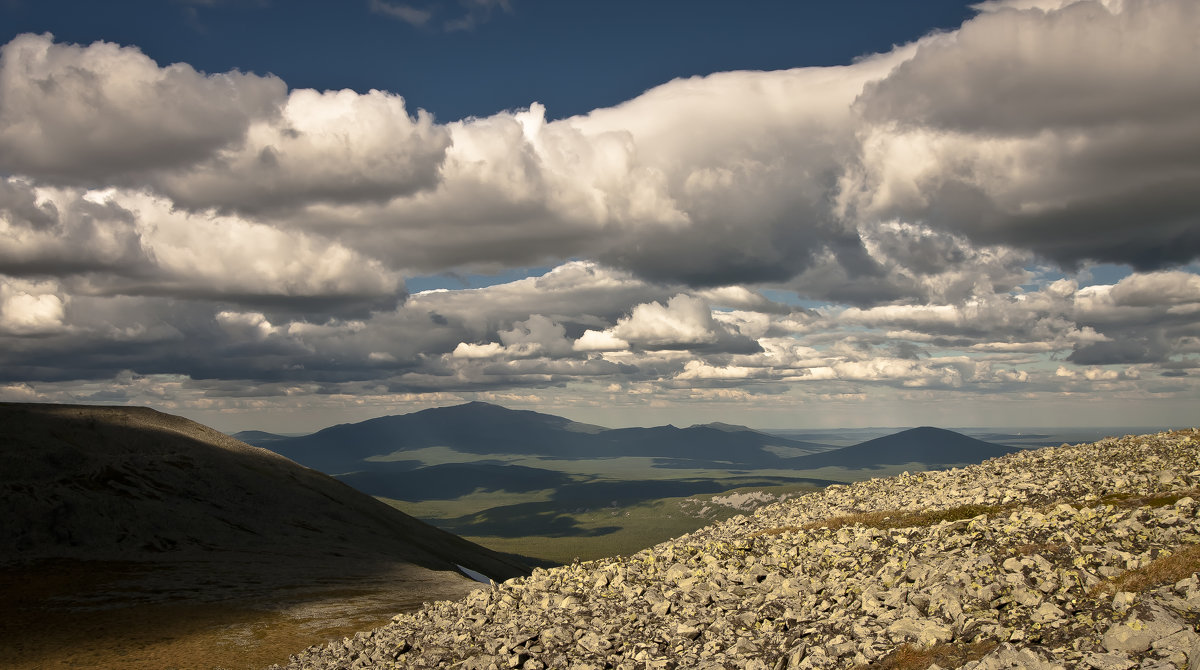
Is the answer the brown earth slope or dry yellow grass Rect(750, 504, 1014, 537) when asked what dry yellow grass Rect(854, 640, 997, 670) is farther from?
the brown earth slope

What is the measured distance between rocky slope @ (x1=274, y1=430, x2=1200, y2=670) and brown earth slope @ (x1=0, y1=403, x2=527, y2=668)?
147ft

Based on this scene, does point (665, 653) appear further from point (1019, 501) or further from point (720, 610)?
point (1019, 501)

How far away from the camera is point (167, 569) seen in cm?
13388

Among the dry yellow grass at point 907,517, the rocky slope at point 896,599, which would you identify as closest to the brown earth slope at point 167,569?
the rocky slope at point 896,599

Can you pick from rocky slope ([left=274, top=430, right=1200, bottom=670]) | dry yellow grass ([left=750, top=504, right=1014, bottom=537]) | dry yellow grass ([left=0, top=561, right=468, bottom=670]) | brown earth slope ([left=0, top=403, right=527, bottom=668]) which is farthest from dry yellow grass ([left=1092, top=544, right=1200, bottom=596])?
brown earth slope ([left=0, top=403, right=527, bottom=668])

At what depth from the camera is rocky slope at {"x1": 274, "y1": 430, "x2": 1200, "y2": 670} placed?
21422 mm

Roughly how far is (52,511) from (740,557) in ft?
569

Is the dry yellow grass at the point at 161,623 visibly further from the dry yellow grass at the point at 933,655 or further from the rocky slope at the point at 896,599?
the dry yellow grass at the point at 933,655

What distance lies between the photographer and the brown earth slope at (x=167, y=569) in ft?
268

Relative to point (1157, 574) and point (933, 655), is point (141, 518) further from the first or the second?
point (1157, 574)

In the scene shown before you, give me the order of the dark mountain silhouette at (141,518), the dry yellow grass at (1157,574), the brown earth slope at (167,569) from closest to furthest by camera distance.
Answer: the dry yellow grass at (1157,574), the brown earth slope at (167,569), the dark mountain silhouette at (141,518)

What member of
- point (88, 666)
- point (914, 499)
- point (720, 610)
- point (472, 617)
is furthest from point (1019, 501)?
point (88, 666)

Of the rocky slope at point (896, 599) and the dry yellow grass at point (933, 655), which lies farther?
the dry yellow grass at point (933, 655)

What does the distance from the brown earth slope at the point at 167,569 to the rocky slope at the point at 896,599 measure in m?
44.9
